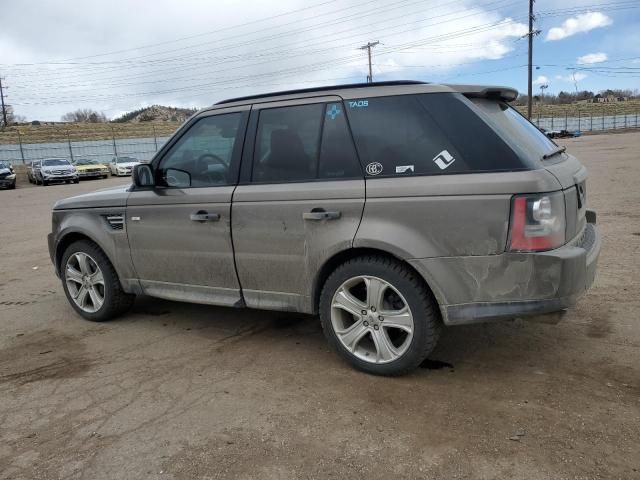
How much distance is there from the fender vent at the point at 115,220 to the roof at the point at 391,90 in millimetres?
1749

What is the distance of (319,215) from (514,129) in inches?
53.5

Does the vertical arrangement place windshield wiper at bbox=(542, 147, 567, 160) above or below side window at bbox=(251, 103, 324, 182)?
below

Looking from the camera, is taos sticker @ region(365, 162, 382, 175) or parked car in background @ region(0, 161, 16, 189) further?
parked car in background @ region(0, 161, 16, 189)

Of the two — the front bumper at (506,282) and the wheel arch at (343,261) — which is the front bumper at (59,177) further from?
the front bumper at (506,282)

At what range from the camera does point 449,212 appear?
3203 millimetres

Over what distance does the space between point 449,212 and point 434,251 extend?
0.25 m

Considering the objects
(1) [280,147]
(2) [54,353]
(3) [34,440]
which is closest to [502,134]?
(1) [280,147]

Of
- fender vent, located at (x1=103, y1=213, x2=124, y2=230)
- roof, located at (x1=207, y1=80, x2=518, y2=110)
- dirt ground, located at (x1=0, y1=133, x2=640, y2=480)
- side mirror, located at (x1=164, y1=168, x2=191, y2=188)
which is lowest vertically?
dirt ground, located at (x1=0, y1=133, x2=640, y2=480)

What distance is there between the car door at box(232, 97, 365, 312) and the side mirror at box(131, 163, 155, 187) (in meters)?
0.94

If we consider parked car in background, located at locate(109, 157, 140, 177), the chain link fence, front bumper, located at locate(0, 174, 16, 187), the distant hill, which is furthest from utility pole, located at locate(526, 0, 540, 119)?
the distant hill

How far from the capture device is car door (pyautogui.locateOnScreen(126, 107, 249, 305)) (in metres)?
4.13

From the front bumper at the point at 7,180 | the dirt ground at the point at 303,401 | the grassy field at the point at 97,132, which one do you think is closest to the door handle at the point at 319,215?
the dirt ground at the point at 303,401

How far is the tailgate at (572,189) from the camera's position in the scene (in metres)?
3.24

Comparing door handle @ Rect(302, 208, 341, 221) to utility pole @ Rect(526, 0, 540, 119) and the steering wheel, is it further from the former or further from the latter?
utility pole @ Rect(526, 0, 540, 119)
